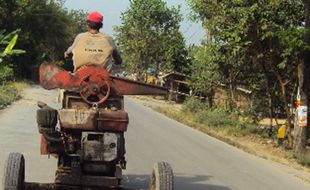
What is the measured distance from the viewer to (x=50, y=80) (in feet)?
22.6

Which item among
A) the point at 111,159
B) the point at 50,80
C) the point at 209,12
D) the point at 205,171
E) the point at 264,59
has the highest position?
the point at 209,12

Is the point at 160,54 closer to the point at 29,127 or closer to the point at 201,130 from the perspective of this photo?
the point at 201,130

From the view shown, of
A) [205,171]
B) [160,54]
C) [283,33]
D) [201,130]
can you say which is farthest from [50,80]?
[160,54]

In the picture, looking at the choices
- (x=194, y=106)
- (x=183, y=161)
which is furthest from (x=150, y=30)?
(x=183, y=161)

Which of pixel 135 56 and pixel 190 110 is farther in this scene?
pixel 135 56

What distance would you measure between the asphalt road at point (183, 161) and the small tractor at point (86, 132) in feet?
7.66

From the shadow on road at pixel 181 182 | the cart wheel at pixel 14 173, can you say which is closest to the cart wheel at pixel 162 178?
the cart wheel at pixel 14 173

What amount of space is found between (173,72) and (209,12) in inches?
1270

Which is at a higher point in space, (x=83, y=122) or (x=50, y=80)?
(x=50, y=80)

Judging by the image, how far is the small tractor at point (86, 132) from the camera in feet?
21.8

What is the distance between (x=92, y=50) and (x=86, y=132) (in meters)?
1.08

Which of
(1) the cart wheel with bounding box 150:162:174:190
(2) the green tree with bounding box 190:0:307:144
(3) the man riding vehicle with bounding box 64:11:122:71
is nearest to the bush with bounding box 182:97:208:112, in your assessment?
(2) the green tree with bounding box 190:0:307:144

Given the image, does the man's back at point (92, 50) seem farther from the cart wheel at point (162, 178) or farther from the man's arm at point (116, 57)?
the cart wheel at point (162, 178)

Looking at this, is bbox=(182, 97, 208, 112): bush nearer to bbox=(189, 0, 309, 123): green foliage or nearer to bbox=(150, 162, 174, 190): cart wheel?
bbox=(189, 0, 309, 123): green foliage
